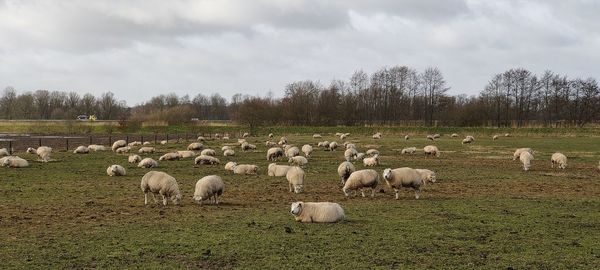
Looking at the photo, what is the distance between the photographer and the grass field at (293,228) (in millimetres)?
10219

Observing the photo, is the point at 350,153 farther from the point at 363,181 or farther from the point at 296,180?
the point at 363,181

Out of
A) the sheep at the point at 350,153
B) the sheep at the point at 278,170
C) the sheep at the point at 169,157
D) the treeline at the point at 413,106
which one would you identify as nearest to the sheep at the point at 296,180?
the sheep at the point at 278,170

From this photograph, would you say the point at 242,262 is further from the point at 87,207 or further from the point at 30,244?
the point at 87,207

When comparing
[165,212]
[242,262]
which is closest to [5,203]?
[165,212]

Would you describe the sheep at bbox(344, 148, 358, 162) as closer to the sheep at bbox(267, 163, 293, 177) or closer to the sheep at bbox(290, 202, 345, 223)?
the sheep at bbox(267, 163, 293, 177)

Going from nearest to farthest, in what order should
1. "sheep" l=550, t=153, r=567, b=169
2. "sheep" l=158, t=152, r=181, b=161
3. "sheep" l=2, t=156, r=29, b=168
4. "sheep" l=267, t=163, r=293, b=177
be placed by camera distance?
"sheep" l=267, t=163, r=293, b=177 < "sheep" l=2, t=156, r=29, b=168 < "sheep" l=550, t=153, r=567, b=169 < "sheep" l=158, t=152, r=181, b=161

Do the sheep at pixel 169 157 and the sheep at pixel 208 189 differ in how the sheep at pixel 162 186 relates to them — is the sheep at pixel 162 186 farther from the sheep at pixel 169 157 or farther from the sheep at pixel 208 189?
the sheep at pixel 169 157

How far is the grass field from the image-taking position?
10219mm

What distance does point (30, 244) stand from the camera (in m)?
11.4

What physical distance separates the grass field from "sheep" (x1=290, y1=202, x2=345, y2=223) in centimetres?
35

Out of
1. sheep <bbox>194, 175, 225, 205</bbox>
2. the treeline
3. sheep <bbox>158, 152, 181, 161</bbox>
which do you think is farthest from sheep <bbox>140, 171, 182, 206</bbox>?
the treeline

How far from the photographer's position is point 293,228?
43.1ft

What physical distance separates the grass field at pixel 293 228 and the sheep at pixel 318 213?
1.14ft

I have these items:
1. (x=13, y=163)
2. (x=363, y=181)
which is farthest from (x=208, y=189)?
(x=13, y=163)
